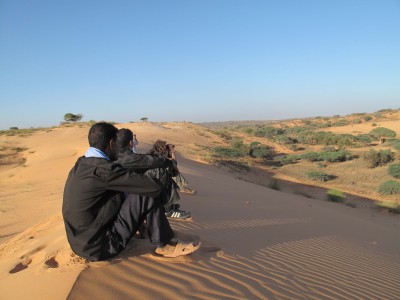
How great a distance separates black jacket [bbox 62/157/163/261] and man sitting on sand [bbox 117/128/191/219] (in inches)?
21.4

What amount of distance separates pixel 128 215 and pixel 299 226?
5093mm

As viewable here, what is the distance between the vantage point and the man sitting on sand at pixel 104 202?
2947mm

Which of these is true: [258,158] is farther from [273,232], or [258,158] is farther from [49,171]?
[273,232]

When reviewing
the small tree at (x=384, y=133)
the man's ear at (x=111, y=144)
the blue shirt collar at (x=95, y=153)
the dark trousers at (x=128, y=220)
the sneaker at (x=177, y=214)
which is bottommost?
the small tree at (x=384, y=133)

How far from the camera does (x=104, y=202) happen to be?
311cm

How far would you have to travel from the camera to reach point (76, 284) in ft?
9.18

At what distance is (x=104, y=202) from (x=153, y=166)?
81cm

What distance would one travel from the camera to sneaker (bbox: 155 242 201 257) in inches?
138

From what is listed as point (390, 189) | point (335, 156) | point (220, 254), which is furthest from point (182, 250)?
point (335, 156)

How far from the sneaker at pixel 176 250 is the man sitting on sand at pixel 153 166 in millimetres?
463

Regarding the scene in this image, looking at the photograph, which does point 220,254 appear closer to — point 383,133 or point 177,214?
point 177,214

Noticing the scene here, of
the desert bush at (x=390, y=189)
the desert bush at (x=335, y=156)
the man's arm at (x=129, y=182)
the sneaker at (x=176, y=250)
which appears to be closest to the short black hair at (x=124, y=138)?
the sneaker at (x=176, y=250)

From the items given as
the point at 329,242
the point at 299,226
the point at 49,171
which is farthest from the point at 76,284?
the point at 49,171

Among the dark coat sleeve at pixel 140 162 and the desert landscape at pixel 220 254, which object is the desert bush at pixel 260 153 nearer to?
the desert landscape at pixel 220 254
